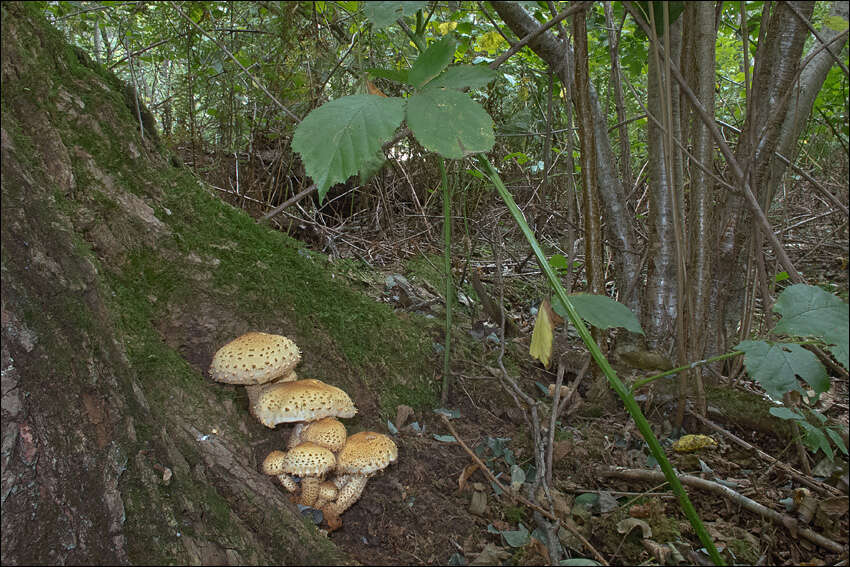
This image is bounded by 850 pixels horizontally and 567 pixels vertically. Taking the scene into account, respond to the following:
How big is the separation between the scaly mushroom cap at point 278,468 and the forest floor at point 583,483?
0.23 metres

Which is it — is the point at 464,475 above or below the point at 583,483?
above

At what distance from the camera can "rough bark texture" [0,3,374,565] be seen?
1288 millimetres

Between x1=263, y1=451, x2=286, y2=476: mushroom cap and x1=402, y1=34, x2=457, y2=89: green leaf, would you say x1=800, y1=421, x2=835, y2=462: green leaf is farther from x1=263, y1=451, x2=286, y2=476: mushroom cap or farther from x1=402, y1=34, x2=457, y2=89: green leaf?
x1=263, y1=451, x2=286, y2=476: mushroom cap

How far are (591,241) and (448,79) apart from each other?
1.09 meters

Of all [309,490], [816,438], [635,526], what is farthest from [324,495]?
[816,438]

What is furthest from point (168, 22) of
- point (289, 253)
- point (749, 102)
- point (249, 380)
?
point (749, 102)

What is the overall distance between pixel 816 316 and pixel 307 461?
1559mm

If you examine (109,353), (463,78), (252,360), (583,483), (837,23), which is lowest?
(583,483)

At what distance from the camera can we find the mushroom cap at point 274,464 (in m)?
1.82

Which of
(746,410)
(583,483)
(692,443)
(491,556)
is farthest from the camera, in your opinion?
(746,410)

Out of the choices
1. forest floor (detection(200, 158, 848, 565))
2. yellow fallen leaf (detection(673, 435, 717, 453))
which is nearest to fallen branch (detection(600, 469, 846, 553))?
forest floor (detection(200, 158, 848, 565))

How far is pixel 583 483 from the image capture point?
7.19 feet

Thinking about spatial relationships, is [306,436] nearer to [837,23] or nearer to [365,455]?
[365,455]

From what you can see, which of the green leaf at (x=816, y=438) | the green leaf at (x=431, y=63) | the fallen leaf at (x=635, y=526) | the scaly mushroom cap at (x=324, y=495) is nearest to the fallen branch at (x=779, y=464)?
the green leaf at (x=816, y=438)
